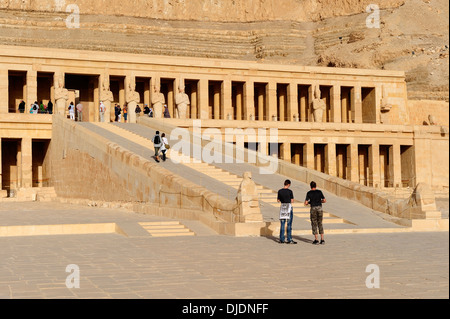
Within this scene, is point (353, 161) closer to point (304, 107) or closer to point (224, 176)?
point (304, 107)

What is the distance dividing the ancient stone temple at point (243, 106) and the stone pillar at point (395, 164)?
7cm

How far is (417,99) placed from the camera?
149 ft

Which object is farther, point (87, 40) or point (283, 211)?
point (87, 40)

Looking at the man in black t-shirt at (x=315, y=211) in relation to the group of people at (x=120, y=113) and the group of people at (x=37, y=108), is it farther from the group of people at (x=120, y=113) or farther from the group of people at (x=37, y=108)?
the group of people at (x=37, y=108)

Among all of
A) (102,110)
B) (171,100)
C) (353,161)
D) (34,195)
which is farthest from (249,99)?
(34,195)

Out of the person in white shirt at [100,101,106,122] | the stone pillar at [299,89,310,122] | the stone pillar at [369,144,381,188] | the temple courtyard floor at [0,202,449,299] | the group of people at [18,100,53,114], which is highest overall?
the stone pillar at [299,89,310,122]

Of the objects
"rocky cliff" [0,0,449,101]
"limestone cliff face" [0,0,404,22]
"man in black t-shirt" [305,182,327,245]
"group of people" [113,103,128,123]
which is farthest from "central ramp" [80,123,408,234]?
"limestone cliff face" [0,0,404,22]

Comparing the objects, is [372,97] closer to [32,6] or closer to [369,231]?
[369,231]

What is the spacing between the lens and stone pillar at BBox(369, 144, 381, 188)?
37.6m

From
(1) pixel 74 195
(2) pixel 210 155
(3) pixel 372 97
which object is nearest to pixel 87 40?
(3) pixel 372 97

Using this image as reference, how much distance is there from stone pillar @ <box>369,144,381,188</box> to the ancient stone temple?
0.21 ft

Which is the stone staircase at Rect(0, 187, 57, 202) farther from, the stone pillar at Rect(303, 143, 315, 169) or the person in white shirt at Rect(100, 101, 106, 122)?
the stone pillar at Rect(303, 143, 315, 169)

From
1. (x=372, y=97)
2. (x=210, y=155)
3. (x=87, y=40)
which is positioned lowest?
(x=210, y=155)
